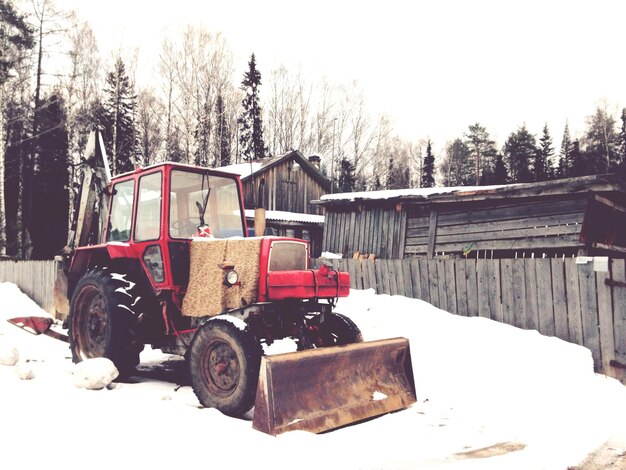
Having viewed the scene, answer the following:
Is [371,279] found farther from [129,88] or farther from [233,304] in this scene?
[129,88]

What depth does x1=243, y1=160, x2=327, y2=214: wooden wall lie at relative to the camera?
87.0 ft

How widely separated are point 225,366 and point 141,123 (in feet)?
87.1

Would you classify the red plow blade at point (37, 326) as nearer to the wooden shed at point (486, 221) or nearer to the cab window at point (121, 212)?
the cab window at point (121, 212)

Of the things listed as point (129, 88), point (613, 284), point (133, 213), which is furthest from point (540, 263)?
point (129, 88)

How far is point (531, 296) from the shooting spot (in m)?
8.12

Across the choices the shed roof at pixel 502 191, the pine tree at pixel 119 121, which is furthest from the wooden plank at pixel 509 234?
the pine tree at pixel 119 121

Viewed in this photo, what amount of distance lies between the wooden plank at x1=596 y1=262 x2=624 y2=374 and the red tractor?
3.36m

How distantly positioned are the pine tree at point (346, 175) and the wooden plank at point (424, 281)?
31.3m

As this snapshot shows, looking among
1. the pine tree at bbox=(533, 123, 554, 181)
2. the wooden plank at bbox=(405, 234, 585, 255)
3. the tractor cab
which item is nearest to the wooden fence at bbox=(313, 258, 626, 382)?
the wooden plank at bbox=(405, 234, 585, 255)

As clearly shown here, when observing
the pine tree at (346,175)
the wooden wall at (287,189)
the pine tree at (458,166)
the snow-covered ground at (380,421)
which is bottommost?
the snow-covered ground at (380,421)

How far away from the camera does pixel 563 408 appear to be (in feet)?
18.2

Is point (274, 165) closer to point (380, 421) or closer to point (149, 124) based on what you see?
point (149, 124)

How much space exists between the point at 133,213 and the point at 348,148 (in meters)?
35.4

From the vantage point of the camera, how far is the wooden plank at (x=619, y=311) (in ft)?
22.9
